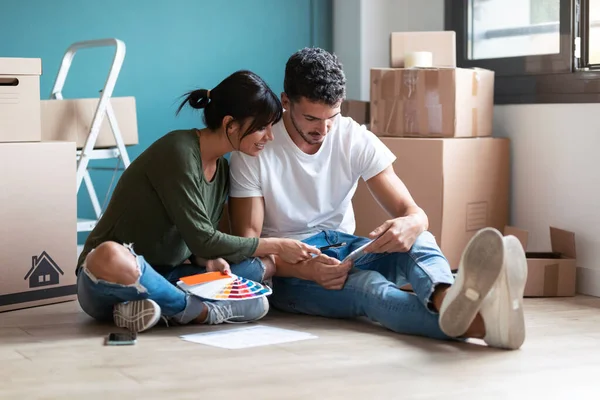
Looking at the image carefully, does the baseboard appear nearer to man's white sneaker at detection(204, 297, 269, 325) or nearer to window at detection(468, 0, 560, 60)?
window at detection(468, 0, 560, 60)

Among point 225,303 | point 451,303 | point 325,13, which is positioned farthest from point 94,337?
point 325,13

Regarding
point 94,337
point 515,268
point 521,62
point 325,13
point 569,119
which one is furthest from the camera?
point 325,13

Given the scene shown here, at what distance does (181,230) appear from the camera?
2283 mm

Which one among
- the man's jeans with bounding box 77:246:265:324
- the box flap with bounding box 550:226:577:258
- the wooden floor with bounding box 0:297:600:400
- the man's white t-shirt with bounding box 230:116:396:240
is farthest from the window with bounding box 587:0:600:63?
the man's jeans with bounding box 77:246:265:324

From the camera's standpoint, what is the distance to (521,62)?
11.4ft

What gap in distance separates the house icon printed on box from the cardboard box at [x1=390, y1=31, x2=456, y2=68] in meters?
1.48

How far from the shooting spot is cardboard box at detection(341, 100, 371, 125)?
3545 mm

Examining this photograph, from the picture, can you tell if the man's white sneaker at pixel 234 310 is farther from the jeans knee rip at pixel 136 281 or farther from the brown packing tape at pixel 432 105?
the brown packing tape at pixel 432 105

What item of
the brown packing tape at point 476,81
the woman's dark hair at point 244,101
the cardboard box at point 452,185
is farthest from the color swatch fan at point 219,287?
the brown packing tape at point 476,81

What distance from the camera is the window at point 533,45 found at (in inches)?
126

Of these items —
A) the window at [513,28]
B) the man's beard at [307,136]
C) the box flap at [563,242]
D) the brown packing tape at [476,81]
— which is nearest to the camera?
the man's beard at [307,136]

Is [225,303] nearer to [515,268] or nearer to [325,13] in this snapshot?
[515,268]

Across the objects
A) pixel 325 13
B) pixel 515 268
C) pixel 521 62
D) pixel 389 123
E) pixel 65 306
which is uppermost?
pixel 325 13

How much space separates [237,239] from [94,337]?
45 centimetres
